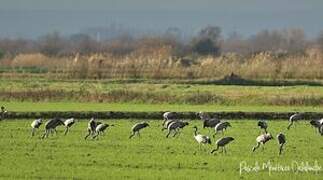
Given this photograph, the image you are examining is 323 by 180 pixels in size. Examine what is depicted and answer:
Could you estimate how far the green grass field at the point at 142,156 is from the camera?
17828mm

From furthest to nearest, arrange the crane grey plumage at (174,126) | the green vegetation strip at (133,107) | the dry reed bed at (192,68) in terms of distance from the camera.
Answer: the dry reed bed at (192,68) < the green vegetation strip at (133,107) < the crane grey plumage at (174,126)

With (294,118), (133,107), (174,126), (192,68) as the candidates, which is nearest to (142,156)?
(174,126)

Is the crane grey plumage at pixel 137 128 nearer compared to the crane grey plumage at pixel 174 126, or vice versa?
the crane grey plumage at pixel 137 128

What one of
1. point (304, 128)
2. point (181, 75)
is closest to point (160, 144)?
point (304, 128)

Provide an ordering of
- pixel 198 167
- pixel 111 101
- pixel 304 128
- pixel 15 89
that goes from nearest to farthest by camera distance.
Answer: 1. pixel 198 167
2. pixel 304 128
3. pixel 111 101
4. pixel 15 89

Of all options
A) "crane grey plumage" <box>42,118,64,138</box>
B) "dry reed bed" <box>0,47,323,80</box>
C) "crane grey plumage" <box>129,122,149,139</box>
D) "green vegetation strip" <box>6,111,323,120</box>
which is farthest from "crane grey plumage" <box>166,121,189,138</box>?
"dry reed bed" <box>0,47,323,80</box>

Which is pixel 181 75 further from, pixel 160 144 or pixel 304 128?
pixel 160 144

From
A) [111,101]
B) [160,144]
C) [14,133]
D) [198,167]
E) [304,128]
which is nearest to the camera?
[198,167]

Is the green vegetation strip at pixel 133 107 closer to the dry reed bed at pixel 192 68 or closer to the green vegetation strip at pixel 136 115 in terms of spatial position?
the green vegetation strip at pixel 136 115

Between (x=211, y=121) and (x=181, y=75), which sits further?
(x=181, y=75)

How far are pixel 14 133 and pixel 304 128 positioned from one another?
9315 mm

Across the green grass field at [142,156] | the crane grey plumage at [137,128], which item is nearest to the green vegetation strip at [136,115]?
the green grass field at [142,156]

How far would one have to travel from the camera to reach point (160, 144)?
76.0ft

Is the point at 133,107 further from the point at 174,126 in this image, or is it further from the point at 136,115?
the point at 174,126
